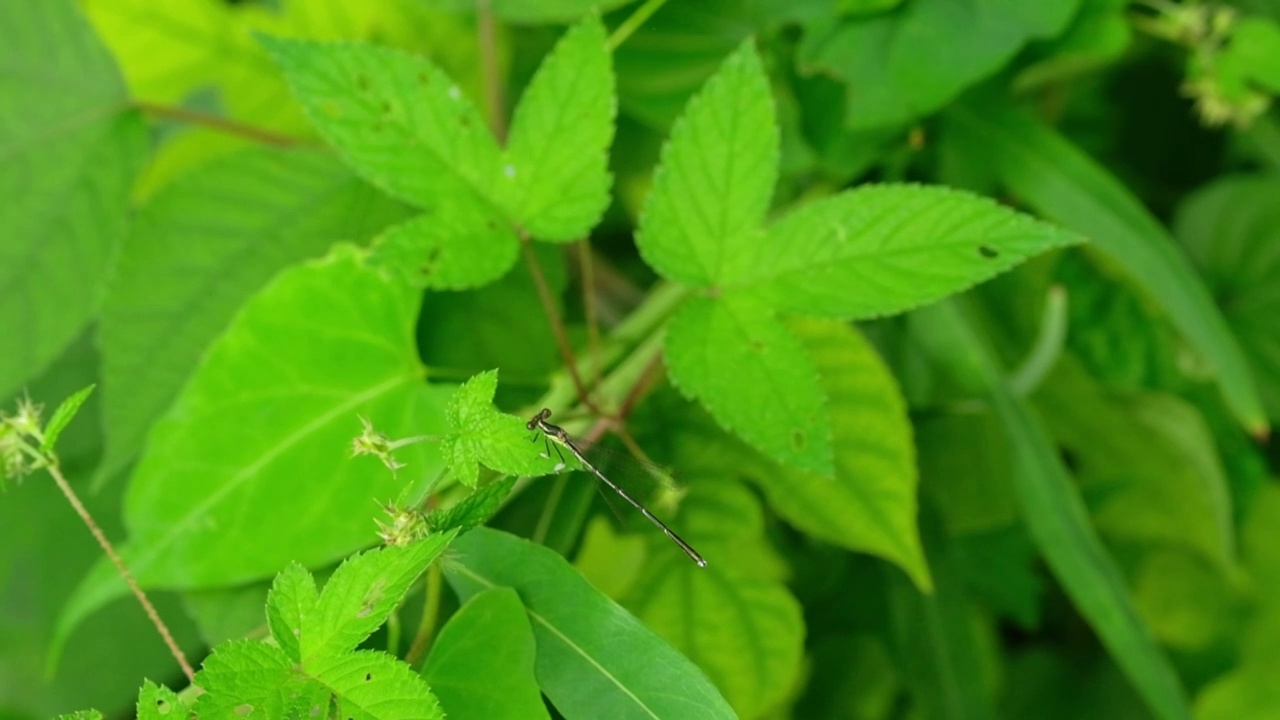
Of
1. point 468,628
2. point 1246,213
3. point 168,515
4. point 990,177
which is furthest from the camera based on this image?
point 1246,213

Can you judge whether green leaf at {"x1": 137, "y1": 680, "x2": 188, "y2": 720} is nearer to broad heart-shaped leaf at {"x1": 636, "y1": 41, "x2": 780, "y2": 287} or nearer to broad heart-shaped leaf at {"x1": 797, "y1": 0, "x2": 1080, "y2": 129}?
broad heart-shaped leaf at {"x1": 636, "y1": 41, "x2": 780, "y2": 287}

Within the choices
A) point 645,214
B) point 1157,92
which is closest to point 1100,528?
point 1157,92

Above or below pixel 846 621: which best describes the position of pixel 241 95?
above

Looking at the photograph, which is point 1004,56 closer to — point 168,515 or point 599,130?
point 599,130

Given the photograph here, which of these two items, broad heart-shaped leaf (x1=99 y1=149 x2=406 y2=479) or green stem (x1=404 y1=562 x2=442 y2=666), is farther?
broad heart-shaped leaf (x1=99 y1=149 x2=406 y2=479)

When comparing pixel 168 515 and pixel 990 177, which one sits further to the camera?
pixel 990 177

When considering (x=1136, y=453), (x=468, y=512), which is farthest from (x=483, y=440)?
(x=1136, y=453)

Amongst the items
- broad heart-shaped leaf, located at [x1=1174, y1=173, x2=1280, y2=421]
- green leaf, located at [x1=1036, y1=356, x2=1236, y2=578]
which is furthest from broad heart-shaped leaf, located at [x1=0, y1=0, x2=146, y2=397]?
broad heart-shaped leaf, located at [x1=1174, y1=173, x2=1280, y2=421]
